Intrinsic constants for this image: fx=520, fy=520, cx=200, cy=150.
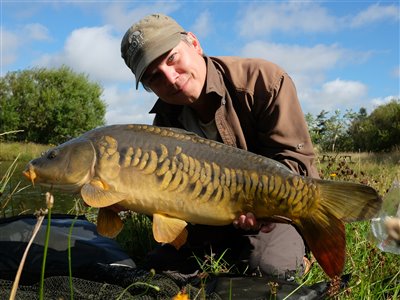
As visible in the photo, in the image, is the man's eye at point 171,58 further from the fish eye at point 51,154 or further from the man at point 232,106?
the fish eye at point 51,154

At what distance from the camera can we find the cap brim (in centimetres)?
202

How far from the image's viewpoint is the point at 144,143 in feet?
5.47

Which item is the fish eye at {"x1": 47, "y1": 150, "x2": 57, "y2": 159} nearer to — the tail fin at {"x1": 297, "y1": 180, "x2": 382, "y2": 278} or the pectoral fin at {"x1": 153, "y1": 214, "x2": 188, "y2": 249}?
the pectoral fin at {"x1": 153, "y1": 214, "x2": 188, "y2": 249}

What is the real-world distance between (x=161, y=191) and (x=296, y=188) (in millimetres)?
425

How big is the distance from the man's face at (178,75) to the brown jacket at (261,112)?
5 cm

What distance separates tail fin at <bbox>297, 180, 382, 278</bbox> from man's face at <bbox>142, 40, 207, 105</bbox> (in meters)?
0.73

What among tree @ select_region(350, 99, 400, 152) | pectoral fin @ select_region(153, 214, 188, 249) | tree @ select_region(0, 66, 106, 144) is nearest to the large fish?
pectoral fin @ select_region(153, 214, 188, 249)

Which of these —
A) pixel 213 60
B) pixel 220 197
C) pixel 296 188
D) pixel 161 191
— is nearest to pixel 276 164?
pixel 296 188

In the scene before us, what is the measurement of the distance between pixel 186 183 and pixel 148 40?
0.70 meters

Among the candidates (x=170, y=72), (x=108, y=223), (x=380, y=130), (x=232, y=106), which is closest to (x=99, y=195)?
(x=108, y=223)

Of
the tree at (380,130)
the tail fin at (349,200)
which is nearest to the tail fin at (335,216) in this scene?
the tail fin at (349,200)

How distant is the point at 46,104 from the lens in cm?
2650

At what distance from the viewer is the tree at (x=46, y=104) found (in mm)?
25969

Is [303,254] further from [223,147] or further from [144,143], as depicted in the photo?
[144,143]
